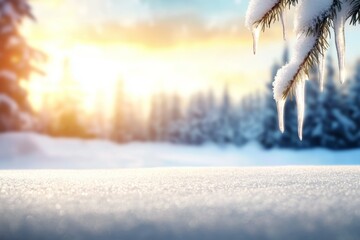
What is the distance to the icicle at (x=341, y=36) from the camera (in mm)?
3029

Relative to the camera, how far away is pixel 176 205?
1594 mm

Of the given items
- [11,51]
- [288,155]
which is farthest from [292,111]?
[11,51]

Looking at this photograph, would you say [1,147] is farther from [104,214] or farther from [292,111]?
[292,111]

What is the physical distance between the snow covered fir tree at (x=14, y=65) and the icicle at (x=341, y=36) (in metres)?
15.7

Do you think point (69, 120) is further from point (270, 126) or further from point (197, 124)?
point (197, 124)

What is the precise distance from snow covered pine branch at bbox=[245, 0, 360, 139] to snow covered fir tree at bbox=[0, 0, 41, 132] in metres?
15.5

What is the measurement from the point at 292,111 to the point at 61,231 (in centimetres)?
3131

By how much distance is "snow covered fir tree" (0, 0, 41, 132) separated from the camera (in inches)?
667

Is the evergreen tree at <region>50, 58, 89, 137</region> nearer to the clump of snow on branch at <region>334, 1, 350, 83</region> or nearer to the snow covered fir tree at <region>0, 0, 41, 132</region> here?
the snow covered fir tree at <region>0, 0, 41, 132</region>

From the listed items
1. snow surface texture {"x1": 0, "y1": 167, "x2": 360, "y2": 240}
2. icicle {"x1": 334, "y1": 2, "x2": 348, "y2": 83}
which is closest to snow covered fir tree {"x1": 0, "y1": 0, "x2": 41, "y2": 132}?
icicle {"x1": 334, "y1": 2, "x2": 348, "y2": 83}

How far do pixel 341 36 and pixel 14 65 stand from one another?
16.7 m

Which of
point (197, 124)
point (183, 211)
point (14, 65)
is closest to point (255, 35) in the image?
point (183, 211)

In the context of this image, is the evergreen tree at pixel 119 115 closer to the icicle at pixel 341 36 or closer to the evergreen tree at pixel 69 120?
the evergreen tree at pixel 69 120

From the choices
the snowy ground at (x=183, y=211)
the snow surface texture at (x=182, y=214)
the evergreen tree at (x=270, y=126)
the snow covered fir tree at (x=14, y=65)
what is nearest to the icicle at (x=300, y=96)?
the snowy ground at (x=183, y=211)
